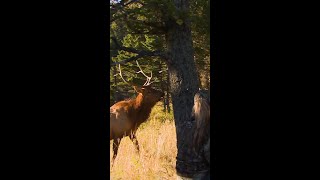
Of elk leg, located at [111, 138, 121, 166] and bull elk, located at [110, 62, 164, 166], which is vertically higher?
bull elk, located at [110, 62, 164, 166]

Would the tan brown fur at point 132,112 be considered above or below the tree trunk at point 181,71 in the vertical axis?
below

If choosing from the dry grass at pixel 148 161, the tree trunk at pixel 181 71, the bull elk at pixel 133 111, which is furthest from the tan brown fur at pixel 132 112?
the tree trunk at pixel 181 71

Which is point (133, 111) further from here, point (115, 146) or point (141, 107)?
point (115, 146)

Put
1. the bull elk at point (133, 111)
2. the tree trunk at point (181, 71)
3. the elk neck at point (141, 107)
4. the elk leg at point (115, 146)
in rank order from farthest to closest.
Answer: the elk neck at point (141, 107) → the bull elk at point (133, 111) → the elk leg at point (115, 146) → the tree trunk at point (181, 71)

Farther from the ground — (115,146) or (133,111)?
(133,111)

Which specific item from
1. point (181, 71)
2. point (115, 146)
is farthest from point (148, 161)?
point (181, 71)

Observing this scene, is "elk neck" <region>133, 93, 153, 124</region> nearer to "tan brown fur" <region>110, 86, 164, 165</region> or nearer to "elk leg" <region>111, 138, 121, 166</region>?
"tan brown fur" <region>110, 86, 164, 165</region>

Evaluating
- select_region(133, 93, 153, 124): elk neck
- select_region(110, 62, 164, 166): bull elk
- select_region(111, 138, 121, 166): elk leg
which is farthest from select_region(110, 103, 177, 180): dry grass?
select_region(133, 93, 153, 124): elk neck

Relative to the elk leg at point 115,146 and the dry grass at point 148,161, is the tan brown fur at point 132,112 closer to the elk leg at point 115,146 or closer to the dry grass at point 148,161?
the elk leg at point 115,146
